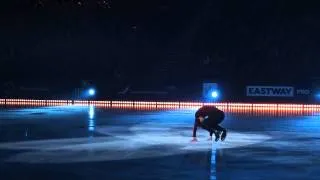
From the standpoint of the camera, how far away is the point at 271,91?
1315 inches

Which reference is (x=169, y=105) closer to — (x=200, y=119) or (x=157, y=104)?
(x=157, y=104)

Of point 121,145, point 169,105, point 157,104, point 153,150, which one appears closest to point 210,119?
point 121,145

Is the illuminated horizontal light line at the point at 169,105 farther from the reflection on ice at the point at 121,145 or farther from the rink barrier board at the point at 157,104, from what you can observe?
the reflection on ice at the point at 121,145

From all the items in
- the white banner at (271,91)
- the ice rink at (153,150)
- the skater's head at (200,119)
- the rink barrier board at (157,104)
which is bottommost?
the ice rink at (153,150)

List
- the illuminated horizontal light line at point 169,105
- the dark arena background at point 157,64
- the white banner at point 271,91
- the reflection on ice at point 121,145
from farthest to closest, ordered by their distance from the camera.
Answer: the white banner at point 271,91 < the illuminated horizontal light line at point 169,105 < the dark arena background at point 157,64 < the reflection on ice at point 121,145

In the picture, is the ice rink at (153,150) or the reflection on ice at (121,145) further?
the reflection on ice at (121,145)

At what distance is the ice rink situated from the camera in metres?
10.8

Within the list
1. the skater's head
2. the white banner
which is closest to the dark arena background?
the white banner

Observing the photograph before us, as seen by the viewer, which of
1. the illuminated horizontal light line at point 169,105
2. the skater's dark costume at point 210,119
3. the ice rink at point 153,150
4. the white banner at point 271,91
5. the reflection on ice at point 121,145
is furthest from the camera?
the white banner at point 271,91

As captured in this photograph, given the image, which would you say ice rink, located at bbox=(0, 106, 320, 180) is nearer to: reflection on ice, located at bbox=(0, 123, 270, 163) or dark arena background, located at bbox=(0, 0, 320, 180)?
reflection on ice, located at bbox=(0, 123, 270, 163)

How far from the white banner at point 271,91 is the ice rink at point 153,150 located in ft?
32.4

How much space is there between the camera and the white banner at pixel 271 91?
33.1 metres

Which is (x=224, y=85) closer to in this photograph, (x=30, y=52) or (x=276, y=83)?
(x=276, y=83)

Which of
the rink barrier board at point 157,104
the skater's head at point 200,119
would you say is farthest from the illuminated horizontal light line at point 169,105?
the skater's head at point 200,119
